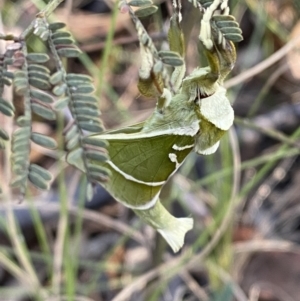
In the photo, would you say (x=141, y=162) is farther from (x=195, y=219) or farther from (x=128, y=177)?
(x=195, y=219)

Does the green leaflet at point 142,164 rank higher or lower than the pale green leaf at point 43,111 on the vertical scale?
lower

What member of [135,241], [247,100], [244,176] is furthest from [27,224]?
[247,100]

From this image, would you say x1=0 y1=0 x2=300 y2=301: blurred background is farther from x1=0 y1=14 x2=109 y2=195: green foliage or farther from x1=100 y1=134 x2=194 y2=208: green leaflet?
x1=0 y1=14 x2=109 y2=195: green foliage

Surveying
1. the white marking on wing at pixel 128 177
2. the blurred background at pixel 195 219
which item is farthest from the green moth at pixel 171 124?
the blurred background at pixel 195 219

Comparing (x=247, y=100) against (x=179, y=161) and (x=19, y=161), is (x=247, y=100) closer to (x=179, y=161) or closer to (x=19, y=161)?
(x=179, y=161)

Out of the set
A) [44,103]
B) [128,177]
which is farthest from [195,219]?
[44,103]

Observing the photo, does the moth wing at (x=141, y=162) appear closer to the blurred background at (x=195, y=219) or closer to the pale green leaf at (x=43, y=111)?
the pale green leaf at (x=43, y=111)
